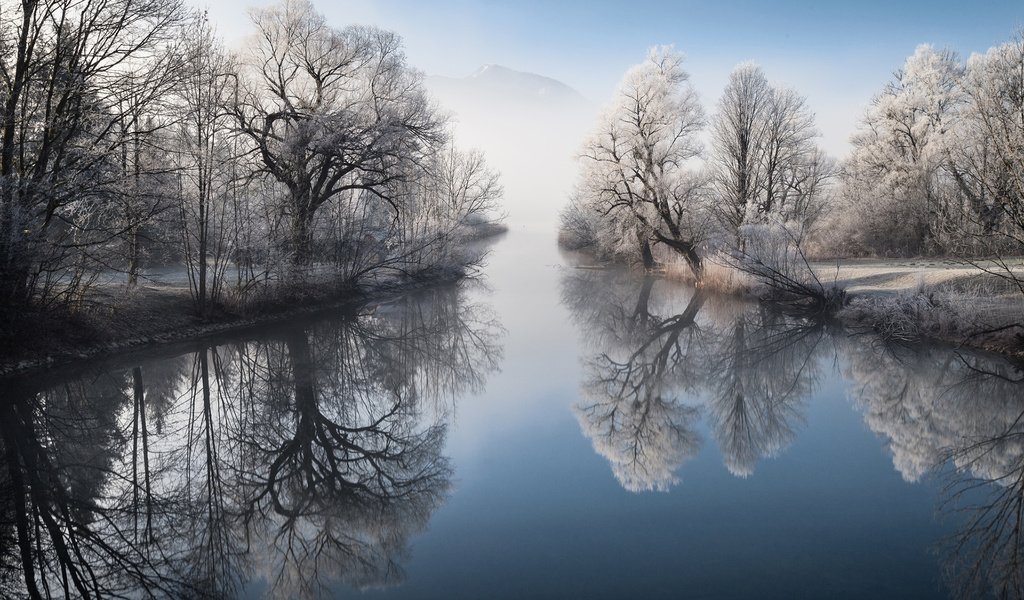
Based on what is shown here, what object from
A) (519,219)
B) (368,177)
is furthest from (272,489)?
(519,219)

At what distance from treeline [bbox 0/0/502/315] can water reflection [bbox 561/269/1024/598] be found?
26.1 ft

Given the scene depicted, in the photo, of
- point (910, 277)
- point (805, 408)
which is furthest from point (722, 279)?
point (805, 408)

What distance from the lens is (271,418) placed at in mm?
8953

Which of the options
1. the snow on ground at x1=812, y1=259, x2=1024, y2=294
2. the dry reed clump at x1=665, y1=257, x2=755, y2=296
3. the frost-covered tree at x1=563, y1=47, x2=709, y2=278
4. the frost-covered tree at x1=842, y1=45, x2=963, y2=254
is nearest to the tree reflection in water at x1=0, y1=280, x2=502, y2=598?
the snow on ground at x1=812, y1=259, x2=1024, y2=294

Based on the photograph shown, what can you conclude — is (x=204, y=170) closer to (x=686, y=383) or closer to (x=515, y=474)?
(x=515, y=474)

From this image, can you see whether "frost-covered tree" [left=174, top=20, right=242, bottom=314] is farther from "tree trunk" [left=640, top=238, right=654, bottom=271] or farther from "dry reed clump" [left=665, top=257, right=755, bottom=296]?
"tree trunk" [left=640, top=238, right=654, bottom=271]

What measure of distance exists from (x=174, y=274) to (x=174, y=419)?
11.8 metres

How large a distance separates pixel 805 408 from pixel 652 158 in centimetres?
1661

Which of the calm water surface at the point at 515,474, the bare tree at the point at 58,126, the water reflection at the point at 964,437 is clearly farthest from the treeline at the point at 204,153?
the water reflection at the point at 964,437

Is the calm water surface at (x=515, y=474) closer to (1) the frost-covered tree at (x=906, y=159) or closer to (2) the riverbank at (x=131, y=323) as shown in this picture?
(2) the riverbank at (x=131, y=323)

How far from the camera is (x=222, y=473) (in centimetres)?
691

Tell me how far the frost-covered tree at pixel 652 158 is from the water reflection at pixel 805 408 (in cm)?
871

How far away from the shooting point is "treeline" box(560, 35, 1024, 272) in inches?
966

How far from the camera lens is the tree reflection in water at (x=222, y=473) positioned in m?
5.00
